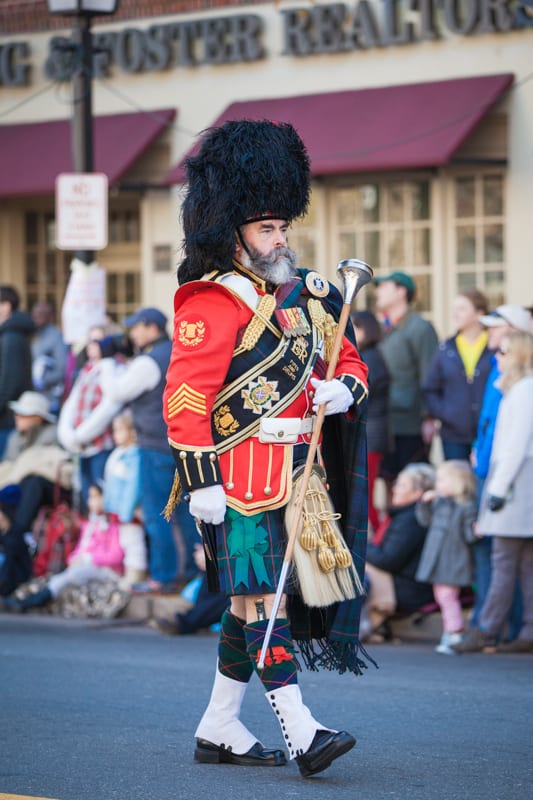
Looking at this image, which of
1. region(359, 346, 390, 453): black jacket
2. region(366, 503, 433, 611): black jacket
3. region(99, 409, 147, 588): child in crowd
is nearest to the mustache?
region(366, 503, 433, 611): black jacket

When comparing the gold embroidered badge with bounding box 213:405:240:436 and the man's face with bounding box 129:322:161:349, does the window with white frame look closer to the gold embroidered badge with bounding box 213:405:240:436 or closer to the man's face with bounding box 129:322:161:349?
the man's face with bounding box 129:322:161:349

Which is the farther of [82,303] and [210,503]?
[82,303]

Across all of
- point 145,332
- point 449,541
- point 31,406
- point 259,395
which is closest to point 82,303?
point 31,406

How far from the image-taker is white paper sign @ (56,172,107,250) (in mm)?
12562

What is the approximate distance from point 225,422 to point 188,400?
205 millimetres

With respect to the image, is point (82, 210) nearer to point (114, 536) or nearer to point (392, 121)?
point (114, 536)

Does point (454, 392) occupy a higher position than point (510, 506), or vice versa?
point (454, 392)

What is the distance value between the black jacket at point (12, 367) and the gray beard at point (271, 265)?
24.4 ft

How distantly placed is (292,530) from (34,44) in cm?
1351

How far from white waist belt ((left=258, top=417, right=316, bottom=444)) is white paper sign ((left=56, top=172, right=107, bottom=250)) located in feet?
23.1

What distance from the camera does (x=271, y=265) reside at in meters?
5.80

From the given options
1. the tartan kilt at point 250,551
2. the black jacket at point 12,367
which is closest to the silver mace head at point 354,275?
the tartan kilt at point 250,551

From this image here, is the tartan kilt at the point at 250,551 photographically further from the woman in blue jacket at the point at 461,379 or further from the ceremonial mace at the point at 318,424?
the woman in blue jacket at the point at 461,379

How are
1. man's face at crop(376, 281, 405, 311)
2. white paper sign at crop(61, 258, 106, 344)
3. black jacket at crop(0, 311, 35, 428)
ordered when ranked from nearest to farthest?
man's face at crop(376, 281, 405, 311)
white paper sign at crop(61, 258, 106, 344)
black jacket at crop(0, 311, 35, 428)
